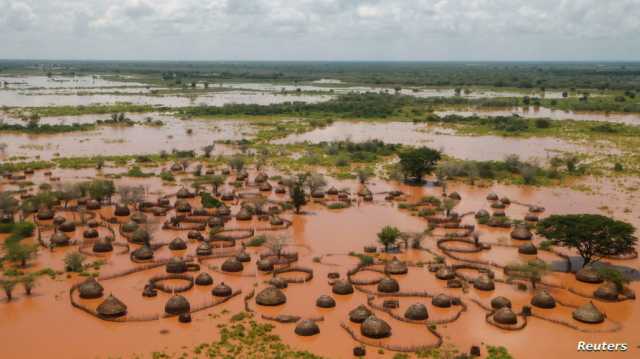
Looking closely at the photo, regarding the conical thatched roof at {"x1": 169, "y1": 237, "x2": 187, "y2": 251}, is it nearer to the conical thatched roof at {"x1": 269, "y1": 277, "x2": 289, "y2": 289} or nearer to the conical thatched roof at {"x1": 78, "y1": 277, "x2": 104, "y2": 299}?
the conical thatched roof at {"x1": 78, "y1": 277, "x2": 104, "y2": 299}

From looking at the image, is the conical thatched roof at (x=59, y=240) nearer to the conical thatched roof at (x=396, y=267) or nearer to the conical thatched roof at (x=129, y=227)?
the conical thatched roof at (x=129, y=227)

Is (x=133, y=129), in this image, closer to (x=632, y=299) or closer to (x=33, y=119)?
(x=33, y=119)

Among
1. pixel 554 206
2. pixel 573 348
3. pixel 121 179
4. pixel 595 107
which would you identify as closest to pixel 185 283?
pixel 573 348

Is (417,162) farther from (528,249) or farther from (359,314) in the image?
(359,314)

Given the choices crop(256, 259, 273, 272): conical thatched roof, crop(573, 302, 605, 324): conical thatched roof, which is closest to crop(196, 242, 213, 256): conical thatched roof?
crop(256, 259, 273, 272): conical thatched roof

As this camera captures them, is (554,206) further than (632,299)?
Yes

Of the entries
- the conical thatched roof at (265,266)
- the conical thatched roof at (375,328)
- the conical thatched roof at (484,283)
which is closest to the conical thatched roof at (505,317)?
the conical thatched roof at (484,283)

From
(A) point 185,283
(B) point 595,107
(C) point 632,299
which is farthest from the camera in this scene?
(B) point 595,107

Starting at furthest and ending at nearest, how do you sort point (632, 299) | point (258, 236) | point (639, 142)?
point (639, 142)
point (258, 236)
point (632, 299)
